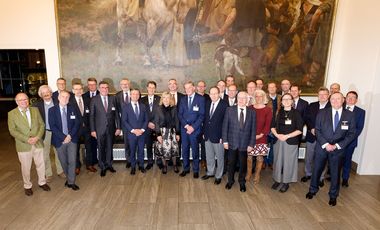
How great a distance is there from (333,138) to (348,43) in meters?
3.30

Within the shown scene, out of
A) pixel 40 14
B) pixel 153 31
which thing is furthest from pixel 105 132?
pixel 40 14

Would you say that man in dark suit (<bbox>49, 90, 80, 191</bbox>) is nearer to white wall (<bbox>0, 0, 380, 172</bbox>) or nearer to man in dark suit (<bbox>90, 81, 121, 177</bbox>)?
man in dark suit (<bbox>90, 81, 121, 177</bbox>)

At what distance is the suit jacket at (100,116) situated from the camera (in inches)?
199

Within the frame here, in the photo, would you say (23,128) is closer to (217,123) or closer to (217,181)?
(217,123)

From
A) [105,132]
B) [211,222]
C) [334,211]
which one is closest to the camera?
[211,222]

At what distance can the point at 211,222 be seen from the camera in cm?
369

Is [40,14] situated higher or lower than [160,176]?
higher

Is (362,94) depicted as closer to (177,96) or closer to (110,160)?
(177,96)

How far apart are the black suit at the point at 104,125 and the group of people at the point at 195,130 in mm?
19

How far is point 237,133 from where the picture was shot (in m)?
4.45

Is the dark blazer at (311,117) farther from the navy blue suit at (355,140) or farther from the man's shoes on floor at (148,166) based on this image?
the man's shoes on floor at (148,166)

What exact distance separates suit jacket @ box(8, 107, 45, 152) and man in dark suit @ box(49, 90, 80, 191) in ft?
0.68

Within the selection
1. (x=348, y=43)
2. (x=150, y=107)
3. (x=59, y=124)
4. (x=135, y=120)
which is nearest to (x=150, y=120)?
(x=150, y=107)

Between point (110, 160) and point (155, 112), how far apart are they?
1.40m
